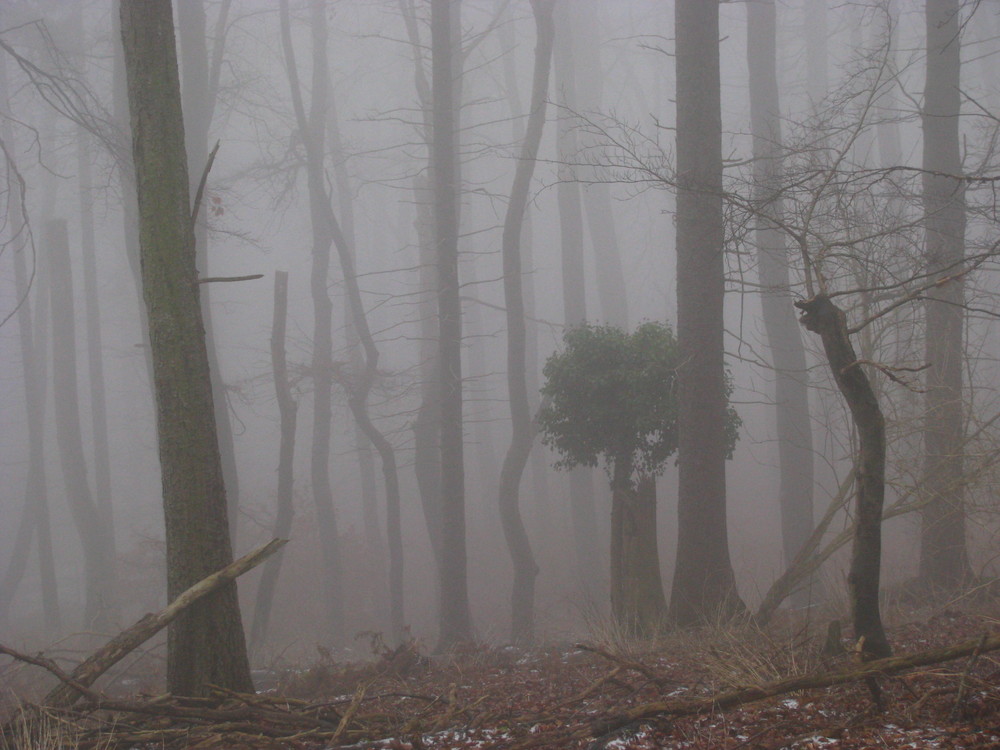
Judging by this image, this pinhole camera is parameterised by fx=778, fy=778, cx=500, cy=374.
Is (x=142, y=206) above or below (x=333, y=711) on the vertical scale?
above

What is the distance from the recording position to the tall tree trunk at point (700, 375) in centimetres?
794

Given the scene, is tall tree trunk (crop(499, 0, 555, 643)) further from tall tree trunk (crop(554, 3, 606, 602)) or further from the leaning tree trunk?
the leaning tree trunk

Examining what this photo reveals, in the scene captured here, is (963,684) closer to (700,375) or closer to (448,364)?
(700,375)

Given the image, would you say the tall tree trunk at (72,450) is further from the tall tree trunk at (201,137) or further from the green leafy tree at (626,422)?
the green leafy tree at (626,422)

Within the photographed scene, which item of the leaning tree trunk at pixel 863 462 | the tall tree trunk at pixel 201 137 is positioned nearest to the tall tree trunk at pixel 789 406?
the leaning tree trunk at pixel 863 462

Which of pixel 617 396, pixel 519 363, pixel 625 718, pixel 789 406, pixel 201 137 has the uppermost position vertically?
pixel 201 137

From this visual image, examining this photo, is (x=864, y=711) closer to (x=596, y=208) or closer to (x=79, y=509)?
(x=79, y=509)

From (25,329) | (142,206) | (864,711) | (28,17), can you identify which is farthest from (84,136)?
(864,711)

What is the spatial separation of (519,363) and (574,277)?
577 centimetres

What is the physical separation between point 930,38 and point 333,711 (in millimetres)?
10278

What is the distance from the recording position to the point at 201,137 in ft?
43.9

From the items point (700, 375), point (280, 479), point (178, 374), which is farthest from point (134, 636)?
point (280, 479)

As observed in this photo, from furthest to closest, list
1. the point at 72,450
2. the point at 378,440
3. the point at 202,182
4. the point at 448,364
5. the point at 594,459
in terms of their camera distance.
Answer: the point at 72,450 < the point at 378,440 < the point at 448,364 < the point at 594,459 < the point at 202,182

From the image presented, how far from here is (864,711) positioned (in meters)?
3.64
